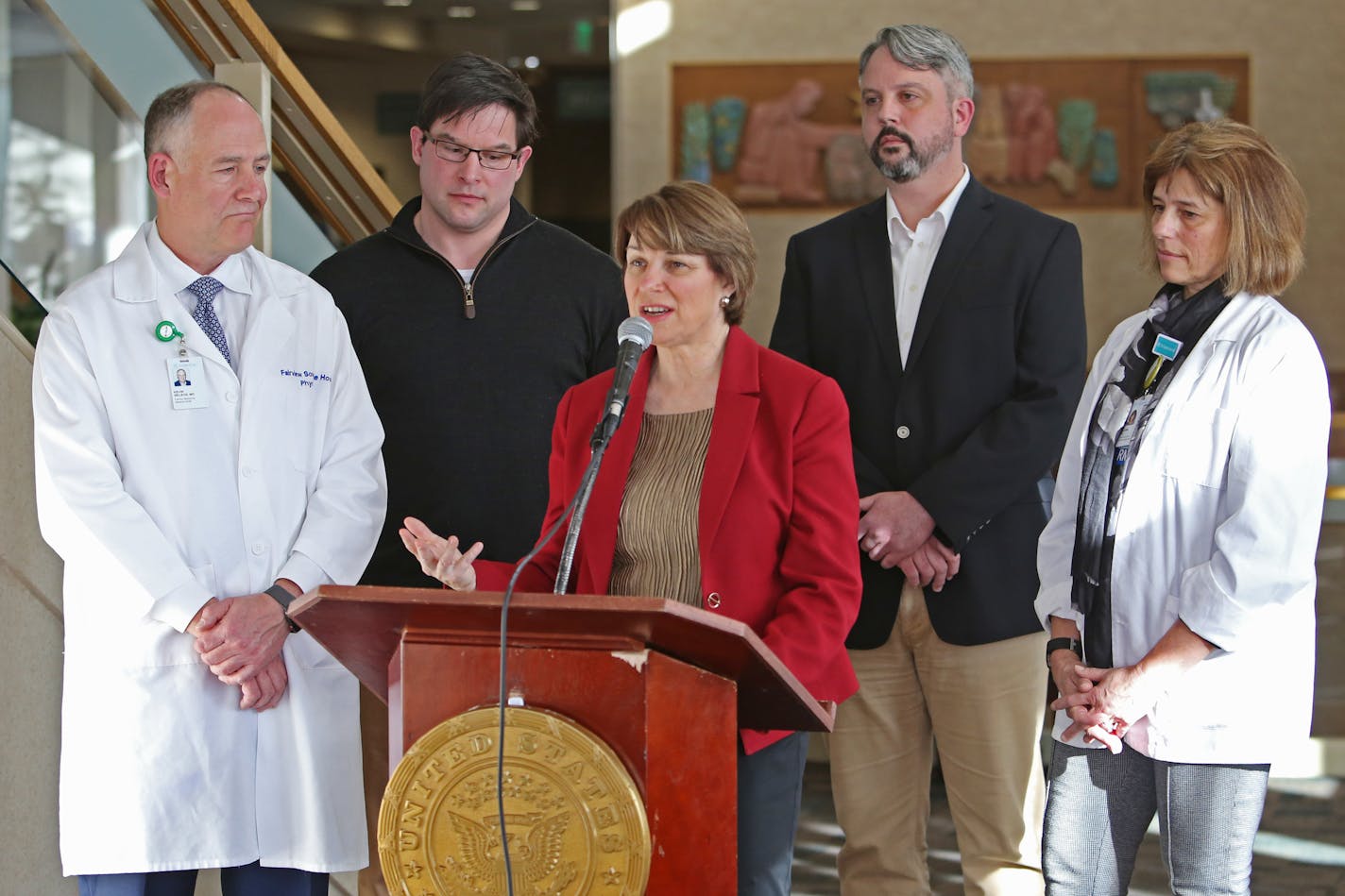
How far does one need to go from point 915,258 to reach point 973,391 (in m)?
0.31

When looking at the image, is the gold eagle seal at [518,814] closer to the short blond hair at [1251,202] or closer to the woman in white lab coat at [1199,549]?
the woman in white lab coat at [1199,549]

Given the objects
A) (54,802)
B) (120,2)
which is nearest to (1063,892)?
(54,802)

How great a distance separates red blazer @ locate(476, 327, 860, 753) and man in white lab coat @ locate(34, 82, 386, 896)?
509 millimetres

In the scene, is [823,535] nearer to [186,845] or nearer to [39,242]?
[186,845]

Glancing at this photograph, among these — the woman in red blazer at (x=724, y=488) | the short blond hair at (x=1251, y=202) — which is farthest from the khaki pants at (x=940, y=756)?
the short blond hair at (x=1251, y=202)

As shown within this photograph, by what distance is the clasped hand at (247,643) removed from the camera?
255 centimetres

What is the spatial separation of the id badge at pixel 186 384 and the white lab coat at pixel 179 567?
1 cm

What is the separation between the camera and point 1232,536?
7.64 ft

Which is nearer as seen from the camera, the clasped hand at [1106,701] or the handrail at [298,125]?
the clasped hand at [1106,701]

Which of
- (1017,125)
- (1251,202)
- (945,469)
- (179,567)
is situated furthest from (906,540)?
(1017,125)

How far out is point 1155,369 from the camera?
2.53m

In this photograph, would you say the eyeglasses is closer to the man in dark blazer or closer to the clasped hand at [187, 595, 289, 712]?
the man in dark blazer

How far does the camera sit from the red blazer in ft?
7.61

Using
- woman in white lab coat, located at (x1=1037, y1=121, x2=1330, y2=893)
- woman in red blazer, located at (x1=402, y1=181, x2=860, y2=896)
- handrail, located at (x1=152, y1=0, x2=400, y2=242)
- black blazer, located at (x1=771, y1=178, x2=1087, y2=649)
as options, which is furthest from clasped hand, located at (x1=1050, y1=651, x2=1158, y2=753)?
handrail, located at (x1=152, y1=0, x2=400, y2=242)
